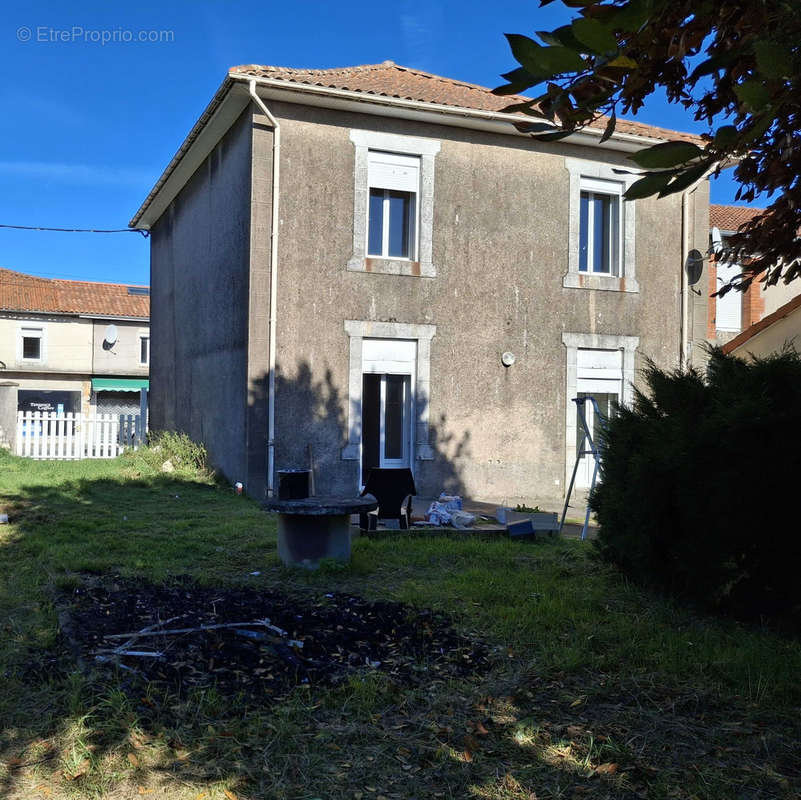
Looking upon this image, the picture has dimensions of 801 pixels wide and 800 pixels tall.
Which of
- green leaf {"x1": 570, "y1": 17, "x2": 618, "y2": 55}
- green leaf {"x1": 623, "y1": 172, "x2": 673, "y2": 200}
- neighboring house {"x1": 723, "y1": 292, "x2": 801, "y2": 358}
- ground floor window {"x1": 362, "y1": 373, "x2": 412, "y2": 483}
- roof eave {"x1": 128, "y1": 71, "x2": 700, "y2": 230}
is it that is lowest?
ground floor window {"x1": 362, "y1": 373, "x2": 412, "y2": 483}

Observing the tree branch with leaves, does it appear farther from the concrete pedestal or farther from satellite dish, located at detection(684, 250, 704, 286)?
satellite dish, located at detection(684, 250, 704, 286)

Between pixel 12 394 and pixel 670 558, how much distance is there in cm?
1597

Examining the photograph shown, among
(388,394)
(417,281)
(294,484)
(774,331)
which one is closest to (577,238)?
(417,281)

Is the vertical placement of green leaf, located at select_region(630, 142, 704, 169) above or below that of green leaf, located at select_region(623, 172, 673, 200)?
above

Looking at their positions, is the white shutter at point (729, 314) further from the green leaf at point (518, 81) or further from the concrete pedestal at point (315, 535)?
the green leaf at point (518, 81)

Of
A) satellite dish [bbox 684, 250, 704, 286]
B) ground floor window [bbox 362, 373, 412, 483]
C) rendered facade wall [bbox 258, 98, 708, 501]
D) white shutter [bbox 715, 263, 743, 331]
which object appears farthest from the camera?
white shutter [bbox 715, 263, 743, 331]

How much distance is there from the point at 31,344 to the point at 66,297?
2738 millimetres

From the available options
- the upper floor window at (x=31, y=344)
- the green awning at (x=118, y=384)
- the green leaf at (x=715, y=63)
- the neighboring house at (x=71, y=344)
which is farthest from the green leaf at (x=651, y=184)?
the upper floor window at (x=31, y=344)

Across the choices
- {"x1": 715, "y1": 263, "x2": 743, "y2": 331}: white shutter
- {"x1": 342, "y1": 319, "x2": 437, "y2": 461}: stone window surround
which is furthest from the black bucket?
{"x1": 715, "y1": 263, "x2": 743, "y2": 331}: white shutter

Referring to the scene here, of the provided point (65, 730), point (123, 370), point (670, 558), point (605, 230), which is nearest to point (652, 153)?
point (65, 730)

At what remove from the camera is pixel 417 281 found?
12516 millimetres

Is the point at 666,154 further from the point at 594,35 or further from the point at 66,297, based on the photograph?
the point at 66,297

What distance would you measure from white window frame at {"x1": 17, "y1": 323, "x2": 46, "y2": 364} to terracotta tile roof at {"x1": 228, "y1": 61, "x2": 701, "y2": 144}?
86.7 ft

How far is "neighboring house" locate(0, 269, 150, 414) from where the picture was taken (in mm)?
35438
